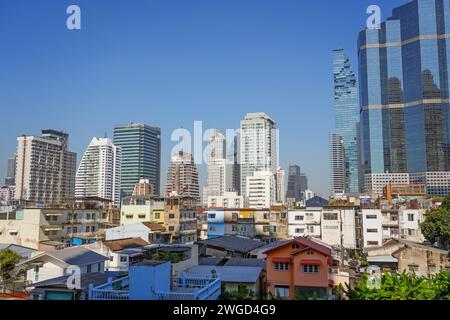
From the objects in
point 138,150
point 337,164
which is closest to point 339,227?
point 138,150

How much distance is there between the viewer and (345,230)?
1734 cm

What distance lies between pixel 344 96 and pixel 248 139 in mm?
41862

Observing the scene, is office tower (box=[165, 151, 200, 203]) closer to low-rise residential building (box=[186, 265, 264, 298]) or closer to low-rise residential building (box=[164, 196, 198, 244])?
low-rise residential building (box=[164, 196, 198, 244])

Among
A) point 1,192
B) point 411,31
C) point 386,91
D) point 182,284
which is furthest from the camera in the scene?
point 386,91

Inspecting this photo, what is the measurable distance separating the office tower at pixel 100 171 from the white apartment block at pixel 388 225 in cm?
3243

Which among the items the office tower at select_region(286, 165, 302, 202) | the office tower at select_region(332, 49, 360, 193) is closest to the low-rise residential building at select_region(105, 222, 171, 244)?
the office tower at select_region(286, 165, 302, 202)

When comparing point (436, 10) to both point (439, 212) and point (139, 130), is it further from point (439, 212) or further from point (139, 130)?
point (139, 130)

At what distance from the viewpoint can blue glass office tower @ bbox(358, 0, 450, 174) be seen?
27844 millimetres

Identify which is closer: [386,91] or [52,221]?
[52,221]

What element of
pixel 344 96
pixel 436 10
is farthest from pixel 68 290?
pixel 344 96

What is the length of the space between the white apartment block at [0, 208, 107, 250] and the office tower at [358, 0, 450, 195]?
25.3 meters

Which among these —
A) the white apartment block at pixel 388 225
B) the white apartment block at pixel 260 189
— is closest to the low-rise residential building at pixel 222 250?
the white apartment block at pixel 388 225

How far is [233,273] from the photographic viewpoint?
733cm

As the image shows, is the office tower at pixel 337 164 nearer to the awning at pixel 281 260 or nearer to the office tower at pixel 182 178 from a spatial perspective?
the office tower at pixel 182 178
